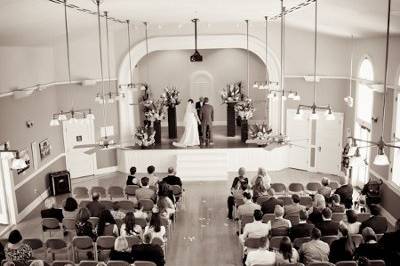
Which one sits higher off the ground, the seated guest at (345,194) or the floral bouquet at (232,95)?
the floral bouquet at (232,95)

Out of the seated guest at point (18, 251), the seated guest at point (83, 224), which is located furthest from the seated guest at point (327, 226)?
the seated guest at point (18, 251)

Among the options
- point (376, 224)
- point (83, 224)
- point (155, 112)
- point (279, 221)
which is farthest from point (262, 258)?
point (155, 112)

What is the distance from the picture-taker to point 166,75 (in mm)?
21891

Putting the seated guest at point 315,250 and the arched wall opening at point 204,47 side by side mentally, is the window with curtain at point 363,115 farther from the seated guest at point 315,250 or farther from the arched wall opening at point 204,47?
the seated guest at point 315,250

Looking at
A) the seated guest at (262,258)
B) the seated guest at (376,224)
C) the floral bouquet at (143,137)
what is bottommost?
the seated guest at (262,258)

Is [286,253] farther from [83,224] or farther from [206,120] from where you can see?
[206,120]

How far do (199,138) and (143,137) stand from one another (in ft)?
7.69

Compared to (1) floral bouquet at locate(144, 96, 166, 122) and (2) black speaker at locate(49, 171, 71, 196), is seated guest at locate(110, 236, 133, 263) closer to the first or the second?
(2) black speaker at locate(49, 171, 71, 196)

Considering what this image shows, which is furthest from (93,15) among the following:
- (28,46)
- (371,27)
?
(371,27)

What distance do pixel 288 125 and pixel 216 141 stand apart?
3.02 m

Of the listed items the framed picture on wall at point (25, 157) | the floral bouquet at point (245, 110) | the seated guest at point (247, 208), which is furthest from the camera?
the floral bouquet at point (245, 110)

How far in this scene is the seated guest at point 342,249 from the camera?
7523mm

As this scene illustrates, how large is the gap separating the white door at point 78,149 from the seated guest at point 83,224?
7127 millimetres

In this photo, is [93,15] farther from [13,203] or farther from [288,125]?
[288,125]
